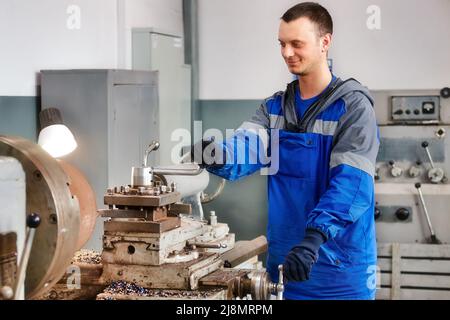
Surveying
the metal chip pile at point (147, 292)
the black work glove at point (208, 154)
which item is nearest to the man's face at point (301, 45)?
the black work glove at point (208, 154)

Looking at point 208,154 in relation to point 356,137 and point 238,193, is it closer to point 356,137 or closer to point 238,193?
point 356,137

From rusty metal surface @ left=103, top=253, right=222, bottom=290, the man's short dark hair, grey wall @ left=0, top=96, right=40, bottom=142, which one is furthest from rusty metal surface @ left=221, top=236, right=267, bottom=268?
grey wall @ left=0, top=96, right=40, bottom=142

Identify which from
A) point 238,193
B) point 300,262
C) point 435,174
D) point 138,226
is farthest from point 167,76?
point 300,262

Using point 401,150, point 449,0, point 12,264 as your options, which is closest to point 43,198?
point 12,264

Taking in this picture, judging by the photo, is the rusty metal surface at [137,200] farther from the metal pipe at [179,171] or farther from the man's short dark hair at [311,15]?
the man's short dark hair at [311,15]

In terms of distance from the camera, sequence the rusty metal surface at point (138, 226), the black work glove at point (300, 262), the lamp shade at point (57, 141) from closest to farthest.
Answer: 1. the black work glove at point (300, 262)
2. the rusty metal surface at point (138, 226)
3. the lamp shade at point (57, 141)

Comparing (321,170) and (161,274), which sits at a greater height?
(321,170)

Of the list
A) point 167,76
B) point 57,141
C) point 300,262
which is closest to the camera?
point 300,262

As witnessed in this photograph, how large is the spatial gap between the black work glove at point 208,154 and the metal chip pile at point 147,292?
0.30 metres

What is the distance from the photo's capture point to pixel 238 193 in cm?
388

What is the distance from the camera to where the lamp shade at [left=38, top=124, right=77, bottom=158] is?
216 cm

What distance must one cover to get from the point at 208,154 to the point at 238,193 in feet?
7.48

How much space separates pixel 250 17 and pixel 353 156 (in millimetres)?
2398

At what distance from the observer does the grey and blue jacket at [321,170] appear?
5.26 feet
